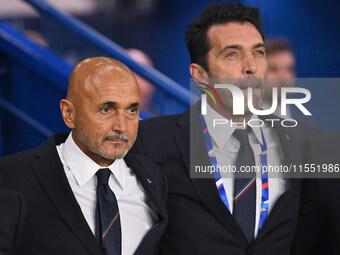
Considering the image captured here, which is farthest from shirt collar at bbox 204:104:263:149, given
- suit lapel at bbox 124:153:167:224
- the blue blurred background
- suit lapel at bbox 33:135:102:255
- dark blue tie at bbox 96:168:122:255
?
the blue blurred background

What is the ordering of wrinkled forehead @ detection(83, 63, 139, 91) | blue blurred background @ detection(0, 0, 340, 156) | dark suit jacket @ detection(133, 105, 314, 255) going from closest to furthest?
wrinkled forehead @ detection(83, 63, 139, 91), dark suit jacket @ detection(133, 105, 314, 255), blue blurred background @ detection(0, 0, 340, 156)

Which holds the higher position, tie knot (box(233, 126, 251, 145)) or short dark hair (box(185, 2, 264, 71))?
short dark hair (box(185, 2, 264, 71))

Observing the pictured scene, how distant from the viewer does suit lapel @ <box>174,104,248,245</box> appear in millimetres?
2264

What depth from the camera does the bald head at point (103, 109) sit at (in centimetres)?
216

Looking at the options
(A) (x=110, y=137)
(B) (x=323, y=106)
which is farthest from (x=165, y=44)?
(A) (x=110, y=137)

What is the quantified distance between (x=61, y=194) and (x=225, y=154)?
28.6 inches

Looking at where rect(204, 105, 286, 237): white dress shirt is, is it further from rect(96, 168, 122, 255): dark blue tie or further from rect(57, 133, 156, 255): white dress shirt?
rect(96, 168, 122, 255): dark blue tie

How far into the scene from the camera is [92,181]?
87.3 inches

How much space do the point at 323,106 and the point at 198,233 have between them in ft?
12.4

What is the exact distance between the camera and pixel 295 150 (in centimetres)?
245

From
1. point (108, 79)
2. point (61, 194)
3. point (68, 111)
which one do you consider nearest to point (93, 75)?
point (108, 79)

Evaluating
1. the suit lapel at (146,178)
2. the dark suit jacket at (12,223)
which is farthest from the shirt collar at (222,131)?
the dark suit jacket at (12,223)

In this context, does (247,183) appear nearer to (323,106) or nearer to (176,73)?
(323,106)

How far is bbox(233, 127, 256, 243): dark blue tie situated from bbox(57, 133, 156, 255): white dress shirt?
350 mm
